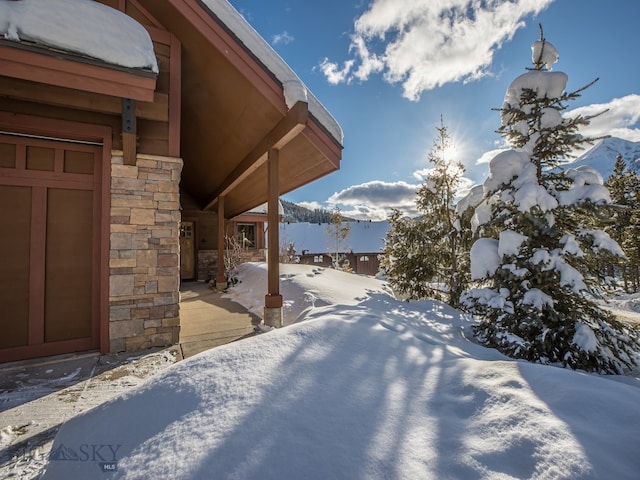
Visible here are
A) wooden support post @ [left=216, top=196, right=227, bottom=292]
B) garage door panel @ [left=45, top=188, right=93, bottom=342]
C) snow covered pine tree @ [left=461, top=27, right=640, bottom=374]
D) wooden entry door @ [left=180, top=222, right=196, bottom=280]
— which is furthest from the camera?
wooden entry door @ [left=180, top=222, right=196, bottom=280]

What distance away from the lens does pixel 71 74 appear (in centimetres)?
262

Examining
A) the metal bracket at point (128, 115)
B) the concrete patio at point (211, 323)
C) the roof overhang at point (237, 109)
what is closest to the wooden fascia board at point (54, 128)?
the metal bracket at point (128, 115)

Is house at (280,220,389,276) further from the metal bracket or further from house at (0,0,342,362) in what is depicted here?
the metal bracket

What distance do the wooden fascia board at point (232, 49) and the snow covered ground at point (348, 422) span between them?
133 inches

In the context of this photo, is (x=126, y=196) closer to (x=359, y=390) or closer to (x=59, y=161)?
(x=59, y=161)

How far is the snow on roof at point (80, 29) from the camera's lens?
2.46 metres

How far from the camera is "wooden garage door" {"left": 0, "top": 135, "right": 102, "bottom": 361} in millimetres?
3105

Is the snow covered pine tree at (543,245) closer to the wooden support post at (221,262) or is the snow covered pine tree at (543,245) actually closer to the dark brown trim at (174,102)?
the dark brown trim at (174,102)

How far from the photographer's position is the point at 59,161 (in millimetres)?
3328

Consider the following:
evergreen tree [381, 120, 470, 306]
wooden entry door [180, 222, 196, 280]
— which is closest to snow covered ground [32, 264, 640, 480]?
evergreen tree [381, 120, 470, 306]

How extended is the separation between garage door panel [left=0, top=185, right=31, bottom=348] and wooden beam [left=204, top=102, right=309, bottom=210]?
3067mm

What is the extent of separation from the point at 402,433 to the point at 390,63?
25.1ft

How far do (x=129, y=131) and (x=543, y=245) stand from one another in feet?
17.8

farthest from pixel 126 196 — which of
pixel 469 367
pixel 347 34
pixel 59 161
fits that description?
pixel 347 34
